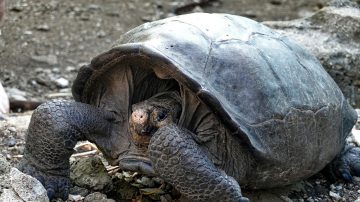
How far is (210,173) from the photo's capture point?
245 centimetres

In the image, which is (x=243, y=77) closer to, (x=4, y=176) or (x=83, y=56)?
(x=4, y=176)

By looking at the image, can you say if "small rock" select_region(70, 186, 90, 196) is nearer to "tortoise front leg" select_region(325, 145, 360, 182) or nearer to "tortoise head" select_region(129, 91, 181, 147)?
"tortoise head" select_region(129, 91, 181, 147)

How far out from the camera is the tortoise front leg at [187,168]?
2428mm

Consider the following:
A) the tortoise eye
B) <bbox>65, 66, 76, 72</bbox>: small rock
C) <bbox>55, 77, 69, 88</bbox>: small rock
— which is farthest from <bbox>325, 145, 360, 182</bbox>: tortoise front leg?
<bbox>65, 66, 76, 72</bbox>: small rock

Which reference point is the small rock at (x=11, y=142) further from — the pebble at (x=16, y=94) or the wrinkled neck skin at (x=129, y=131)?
the pebble at (x=16, y=94)

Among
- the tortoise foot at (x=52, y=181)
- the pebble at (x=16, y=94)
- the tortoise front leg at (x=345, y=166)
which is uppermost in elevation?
the tortoise foot at (x=52, y=181)

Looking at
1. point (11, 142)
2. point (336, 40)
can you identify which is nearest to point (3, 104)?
point (11, 142)

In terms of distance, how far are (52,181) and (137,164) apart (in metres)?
0.36

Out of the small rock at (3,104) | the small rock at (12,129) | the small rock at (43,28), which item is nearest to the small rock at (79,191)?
the small rock at (12,129)

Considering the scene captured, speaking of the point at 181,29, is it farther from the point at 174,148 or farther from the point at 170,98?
the point at 174,148

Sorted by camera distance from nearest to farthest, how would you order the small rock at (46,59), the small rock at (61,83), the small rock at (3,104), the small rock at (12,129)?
the small rock at (12,129) → the small rock at (3,104) → the small rock at (61,83) → the small rock at (46,59)

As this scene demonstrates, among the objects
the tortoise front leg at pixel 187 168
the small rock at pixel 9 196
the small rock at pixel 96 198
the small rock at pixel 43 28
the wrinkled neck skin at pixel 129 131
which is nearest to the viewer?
the small rock at pixel 9 196

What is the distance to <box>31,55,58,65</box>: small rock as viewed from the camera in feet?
19.1

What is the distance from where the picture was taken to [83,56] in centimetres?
609
